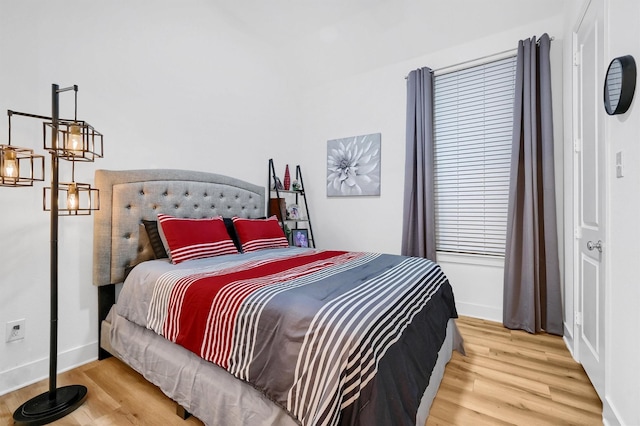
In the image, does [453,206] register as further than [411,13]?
Yes

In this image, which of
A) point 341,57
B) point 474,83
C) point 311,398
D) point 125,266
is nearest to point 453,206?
point 474,83

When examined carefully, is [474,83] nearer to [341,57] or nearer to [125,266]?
[341,57]

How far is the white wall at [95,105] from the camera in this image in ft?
5.78

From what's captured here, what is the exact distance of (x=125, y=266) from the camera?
7.10 feet

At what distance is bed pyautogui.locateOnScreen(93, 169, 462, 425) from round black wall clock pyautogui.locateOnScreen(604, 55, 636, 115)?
1.21 meters

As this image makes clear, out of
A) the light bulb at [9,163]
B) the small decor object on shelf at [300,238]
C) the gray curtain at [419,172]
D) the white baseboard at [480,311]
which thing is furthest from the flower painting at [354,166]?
the light bulb at [9,163]

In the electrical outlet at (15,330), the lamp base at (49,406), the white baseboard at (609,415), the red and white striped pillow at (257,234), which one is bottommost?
the lamp base at (49,406)

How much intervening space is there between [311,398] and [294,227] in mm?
3056

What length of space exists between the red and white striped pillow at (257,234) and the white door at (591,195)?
2277 millimetres

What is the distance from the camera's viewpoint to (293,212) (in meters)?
3.79

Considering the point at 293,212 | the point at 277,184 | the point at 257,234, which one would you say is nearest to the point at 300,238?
the point at 293,212

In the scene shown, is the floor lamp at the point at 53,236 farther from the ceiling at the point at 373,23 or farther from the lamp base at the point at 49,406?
the ceiling at the point at 373,23

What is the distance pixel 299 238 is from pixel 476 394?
2.40m

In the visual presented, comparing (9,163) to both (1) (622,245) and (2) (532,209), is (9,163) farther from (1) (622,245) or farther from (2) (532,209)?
(2) (532,209)
